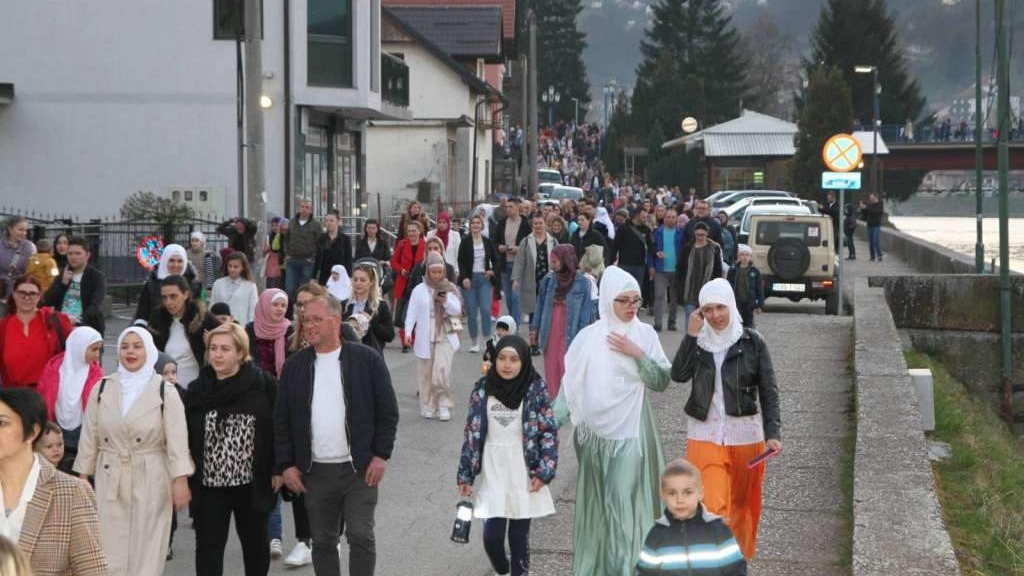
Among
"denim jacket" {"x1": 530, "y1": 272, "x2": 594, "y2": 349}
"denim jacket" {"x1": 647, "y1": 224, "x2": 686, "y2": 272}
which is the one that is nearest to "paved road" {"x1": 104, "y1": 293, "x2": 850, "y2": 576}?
"denim jacket" {"x1": 530, "y1": 272, "x2": 594, "y2": 349}

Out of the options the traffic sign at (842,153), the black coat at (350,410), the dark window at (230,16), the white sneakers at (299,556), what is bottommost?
the white sneakers at (299,556)

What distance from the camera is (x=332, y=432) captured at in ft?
24.7

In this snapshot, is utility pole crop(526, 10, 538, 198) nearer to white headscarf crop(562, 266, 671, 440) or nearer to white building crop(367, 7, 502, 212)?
white building crop(367, 7, 502, 212)

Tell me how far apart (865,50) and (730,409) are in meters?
106

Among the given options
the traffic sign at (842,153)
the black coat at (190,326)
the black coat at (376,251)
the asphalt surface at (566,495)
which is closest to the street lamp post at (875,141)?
the traffic sign at (842,153)

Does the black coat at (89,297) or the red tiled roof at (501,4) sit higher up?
the red tiled roof at (501,4)

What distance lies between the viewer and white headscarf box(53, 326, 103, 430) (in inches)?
355

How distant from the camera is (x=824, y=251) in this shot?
2628 centimetres

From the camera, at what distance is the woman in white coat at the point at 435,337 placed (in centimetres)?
1407

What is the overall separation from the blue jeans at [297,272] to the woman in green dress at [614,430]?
13.4 metres

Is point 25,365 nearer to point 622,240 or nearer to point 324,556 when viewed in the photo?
point 324,556

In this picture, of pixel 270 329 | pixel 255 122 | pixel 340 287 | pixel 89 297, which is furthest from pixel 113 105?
pixel 270 329

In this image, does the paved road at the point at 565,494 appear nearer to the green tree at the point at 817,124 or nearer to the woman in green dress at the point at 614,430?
the woman in green dress at the point at 614,430

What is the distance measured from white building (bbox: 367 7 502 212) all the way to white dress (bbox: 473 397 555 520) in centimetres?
4230
